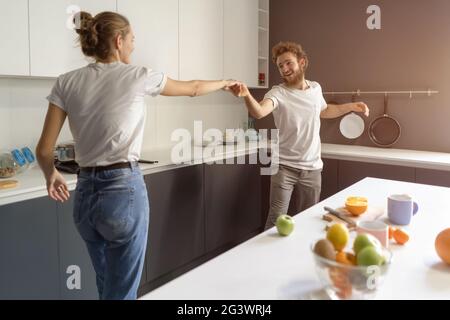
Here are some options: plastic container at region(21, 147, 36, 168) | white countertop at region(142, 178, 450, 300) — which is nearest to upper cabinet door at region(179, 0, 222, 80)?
plastic container at region(21, 147, 36, 168)

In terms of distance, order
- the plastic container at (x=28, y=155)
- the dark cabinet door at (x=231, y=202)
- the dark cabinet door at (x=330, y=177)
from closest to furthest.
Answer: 1. the plastic container at (x=28, y=155)
2. the dark cabinet door at (x=231, y=202)
3. the dark cabinet door at (x=330, y=177)

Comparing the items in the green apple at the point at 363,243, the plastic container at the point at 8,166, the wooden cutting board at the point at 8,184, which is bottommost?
the wooden cutting board at the point at 8,184

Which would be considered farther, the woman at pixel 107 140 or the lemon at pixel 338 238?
the woman at pixel 107 140

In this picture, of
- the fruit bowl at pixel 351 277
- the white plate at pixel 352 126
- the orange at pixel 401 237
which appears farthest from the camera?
the white plate at pixel 352 126

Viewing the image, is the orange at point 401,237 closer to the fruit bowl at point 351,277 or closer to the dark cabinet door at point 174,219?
the fruit bowl at point 351,277

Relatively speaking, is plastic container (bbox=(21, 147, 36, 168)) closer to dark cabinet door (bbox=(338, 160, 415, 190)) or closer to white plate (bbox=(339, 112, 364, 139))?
dark cabinet door (bbox=(338, 160, 415, 190))

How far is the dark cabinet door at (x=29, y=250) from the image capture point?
1.64 metres

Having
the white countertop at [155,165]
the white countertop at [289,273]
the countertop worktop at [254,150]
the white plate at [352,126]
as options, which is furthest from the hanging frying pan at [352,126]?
the white countertop at [289,273]

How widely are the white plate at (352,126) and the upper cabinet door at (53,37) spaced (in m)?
2.09

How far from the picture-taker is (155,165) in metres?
2.25

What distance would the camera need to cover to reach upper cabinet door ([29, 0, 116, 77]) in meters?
1.96

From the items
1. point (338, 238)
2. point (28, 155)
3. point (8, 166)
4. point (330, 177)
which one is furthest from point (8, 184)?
point (330, 177)
